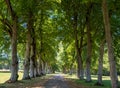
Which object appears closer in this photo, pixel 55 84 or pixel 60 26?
pixel 55 84

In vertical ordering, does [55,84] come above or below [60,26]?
below

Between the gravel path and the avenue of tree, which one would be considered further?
the avenue of tree

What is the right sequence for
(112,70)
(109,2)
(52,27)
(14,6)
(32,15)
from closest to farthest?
(112,70) → (109,2) → (14,6) → (32,15) → (52,27)

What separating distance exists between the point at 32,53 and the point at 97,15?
19039 millimetres

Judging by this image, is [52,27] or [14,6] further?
[52,27]

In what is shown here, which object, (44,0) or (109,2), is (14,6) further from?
(109,2)

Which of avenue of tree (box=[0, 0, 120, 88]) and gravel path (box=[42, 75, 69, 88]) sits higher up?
avenue of tree (box=[0, 0, 120, 88])

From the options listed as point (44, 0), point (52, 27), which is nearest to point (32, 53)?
point (52, 27)

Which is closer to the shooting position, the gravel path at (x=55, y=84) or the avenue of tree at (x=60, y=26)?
the gravel path at (x=55, y=84)

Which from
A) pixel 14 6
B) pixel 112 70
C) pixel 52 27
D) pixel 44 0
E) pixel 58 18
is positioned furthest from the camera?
pixel 52 27

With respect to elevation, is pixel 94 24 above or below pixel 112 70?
above

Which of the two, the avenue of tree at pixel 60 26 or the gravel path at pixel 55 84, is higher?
the avenue of tree at pixel 60 26

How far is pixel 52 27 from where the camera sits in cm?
4753

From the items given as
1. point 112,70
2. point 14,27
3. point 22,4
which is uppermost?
point 22,4
